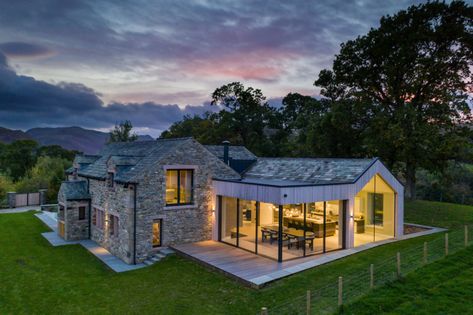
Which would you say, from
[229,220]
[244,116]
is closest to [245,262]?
[229,220]

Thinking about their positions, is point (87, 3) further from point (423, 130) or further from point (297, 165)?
point (423, 130)

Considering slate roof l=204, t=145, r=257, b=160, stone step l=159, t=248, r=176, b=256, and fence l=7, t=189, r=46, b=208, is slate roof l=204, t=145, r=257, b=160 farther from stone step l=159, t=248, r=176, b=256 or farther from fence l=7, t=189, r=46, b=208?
fence l=7, t=189, r=46, b=208

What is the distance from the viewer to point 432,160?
88.1 feet

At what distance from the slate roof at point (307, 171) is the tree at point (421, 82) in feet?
28.8

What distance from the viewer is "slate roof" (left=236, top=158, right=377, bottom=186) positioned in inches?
668

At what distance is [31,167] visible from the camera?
176ft

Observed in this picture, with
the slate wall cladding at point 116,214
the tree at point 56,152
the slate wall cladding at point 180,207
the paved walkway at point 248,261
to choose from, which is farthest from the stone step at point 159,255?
the tree at point 56,152

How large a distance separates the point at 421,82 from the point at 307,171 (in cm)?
1506

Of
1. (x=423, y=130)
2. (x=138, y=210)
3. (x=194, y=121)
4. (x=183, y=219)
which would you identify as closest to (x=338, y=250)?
(x=183, y=219)

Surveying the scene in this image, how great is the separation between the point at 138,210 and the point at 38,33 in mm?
13736

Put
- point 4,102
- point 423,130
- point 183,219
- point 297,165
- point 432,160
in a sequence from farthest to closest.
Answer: point 4,102 < point 432,160 < point 423,130 < point 297,165 < point 183,219

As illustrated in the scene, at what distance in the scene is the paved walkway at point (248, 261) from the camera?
1234 cm

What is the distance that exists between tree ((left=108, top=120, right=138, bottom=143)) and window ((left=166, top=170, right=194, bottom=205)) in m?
38.5

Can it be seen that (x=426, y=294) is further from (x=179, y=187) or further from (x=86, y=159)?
(x=86, y=159)
